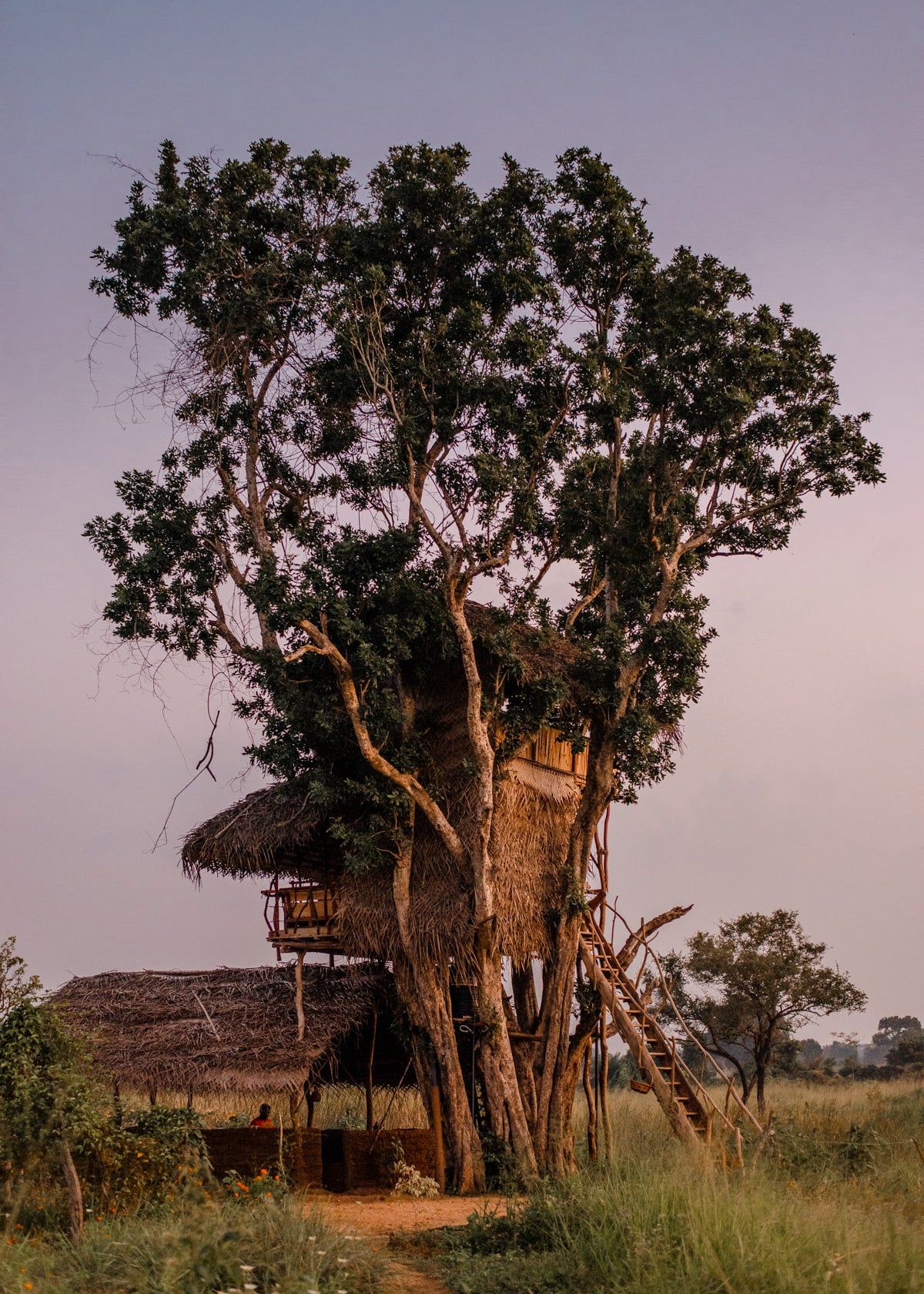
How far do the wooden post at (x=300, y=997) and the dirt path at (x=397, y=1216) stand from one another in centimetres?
193

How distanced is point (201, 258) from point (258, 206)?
A: 102cm

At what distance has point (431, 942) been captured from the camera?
15.1 meters

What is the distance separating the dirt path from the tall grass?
0.32 m

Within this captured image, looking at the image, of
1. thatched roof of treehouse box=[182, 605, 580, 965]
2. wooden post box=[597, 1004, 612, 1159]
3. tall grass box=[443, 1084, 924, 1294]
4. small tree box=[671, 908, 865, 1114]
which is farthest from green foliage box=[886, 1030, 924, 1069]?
tall grass box=[443, 1084, 924, 1294]

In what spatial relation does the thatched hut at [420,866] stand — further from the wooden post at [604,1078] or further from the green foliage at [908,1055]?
the green foliage at [908,1055]

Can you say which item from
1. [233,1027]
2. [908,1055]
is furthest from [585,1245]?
[908,1055]

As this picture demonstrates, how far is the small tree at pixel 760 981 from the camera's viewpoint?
88.6 ft

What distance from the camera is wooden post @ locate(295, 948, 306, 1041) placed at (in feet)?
51.0

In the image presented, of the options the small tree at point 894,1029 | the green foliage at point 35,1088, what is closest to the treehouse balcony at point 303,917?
the green foliage at point 35,1088

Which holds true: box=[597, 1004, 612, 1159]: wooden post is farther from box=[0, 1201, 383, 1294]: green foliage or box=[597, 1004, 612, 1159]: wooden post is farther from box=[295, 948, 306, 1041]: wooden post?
box=[0, 1201, 383, 1294]: green foliage

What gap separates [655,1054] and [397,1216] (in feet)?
14.3

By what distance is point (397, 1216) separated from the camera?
1251 centimetres

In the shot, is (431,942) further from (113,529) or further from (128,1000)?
(113,529)

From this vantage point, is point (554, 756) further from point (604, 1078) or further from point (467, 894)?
point (604, 1078)
